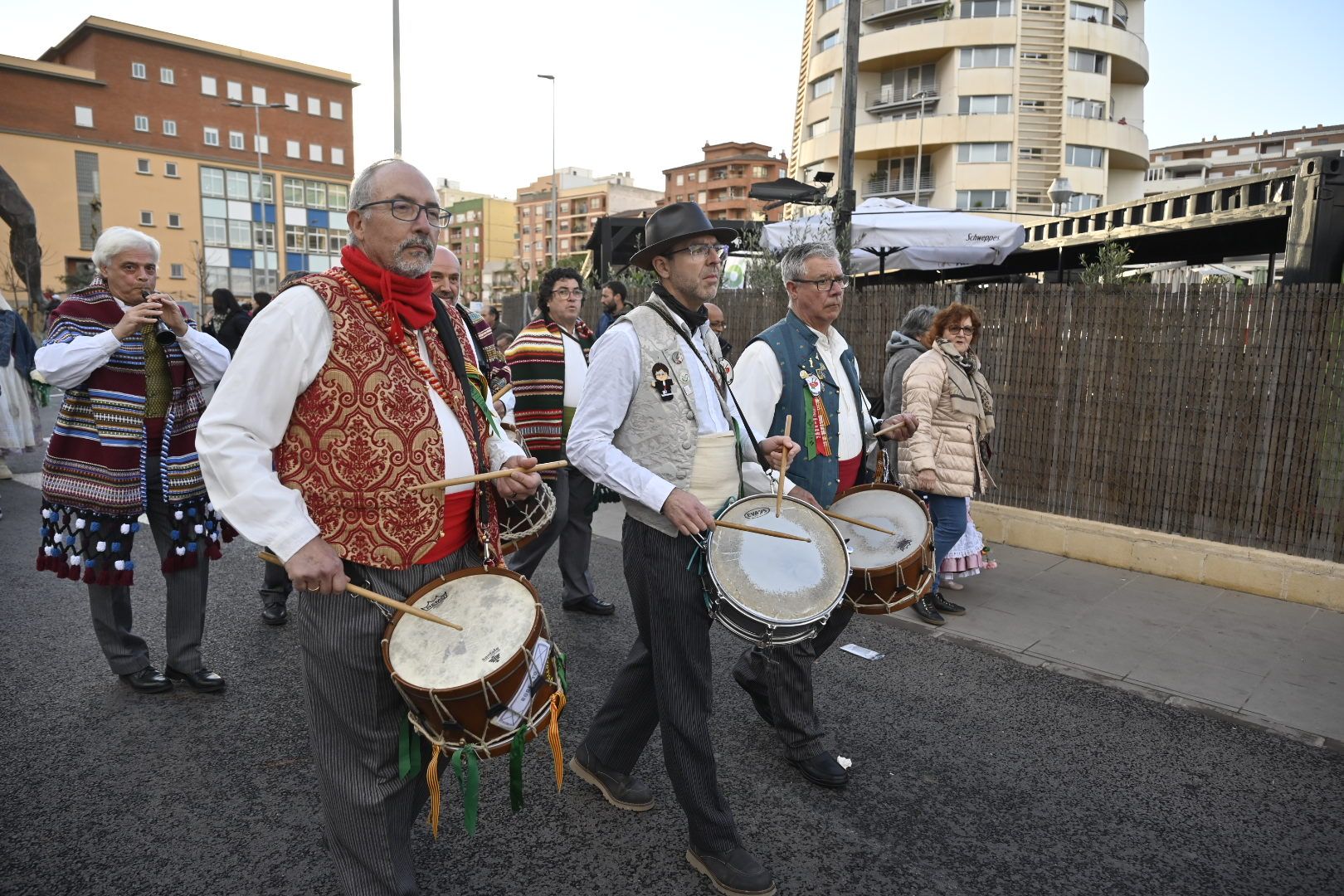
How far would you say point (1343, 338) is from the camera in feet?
18.2

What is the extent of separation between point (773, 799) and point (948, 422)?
9.46ft

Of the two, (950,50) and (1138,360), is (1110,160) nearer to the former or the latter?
(950,50)

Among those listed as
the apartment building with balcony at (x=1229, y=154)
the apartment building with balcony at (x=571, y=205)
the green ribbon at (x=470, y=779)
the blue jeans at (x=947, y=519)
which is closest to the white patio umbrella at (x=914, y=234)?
the blue jeans at (x=947, y=519)

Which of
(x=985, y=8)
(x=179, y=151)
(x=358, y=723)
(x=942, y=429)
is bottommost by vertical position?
(x=358, y=723)

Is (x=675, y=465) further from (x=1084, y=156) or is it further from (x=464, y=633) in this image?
(x=1084, y=156)

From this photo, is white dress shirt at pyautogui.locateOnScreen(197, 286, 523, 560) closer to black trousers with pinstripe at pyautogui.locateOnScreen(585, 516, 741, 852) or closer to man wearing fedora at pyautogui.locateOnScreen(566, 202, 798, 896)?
man wearing fedora at pyautogui.locateOnScreen(566, 202, 798, 896)

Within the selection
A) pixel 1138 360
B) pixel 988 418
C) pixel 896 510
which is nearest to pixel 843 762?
pixel 896 510

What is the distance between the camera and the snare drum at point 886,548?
10.6 feet

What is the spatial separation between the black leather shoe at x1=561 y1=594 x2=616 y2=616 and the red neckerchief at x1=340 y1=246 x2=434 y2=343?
331 centimetres

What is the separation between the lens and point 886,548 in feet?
10.8

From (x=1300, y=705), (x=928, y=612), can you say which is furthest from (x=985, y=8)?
(x=1300, y=705)

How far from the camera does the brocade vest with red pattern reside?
2.08 m

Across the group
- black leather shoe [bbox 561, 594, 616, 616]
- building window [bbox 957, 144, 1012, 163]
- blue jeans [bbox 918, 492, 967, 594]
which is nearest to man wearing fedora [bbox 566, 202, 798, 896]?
black leather shoe [bbox 561, 594, 616, 616]

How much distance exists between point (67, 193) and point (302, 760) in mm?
66286
